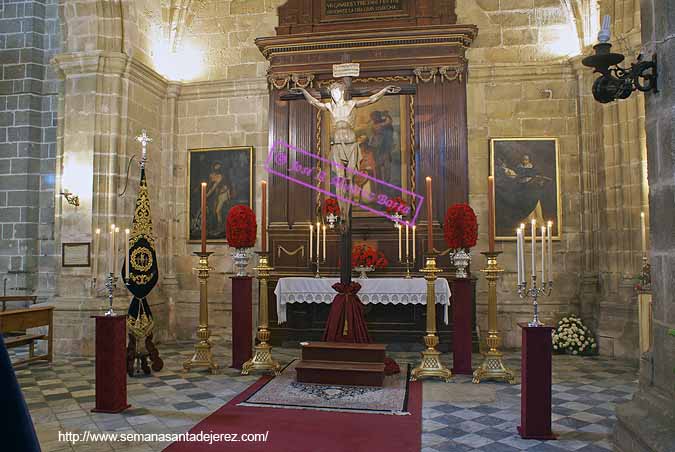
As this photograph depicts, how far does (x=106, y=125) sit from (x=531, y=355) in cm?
715

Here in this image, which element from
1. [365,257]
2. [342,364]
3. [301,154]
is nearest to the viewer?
[342,364]

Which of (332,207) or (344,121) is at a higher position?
(344,121)

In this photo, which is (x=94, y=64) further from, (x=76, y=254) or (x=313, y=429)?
(x=313, y=429)

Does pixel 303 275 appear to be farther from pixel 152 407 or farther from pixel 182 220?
pixel 152 407

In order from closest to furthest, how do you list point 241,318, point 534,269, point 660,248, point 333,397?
1. point 660,248
2. point 534,269
3. point 333,397
4. point 241,318

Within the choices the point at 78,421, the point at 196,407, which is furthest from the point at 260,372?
the point at 78,421

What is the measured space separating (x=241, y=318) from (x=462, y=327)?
278 centimetres

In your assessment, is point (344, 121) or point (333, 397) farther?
point (344, 121)

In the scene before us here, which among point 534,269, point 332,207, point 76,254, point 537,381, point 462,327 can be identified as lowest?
point 537,381

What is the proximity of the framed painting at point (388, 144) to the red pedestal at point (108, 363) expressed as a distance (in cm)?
494

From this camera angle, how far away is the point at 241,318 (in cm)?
724

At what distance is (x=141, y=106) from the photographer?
31.3 ft

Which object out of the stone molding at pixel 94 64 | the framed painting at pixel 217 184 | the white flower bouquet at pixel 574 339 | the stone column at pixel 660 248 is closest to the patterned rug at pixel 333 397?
the stone column at pixel 660 248

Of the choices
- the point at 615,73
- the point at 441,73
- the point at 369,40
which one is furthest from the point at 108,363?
the point at 441,73
